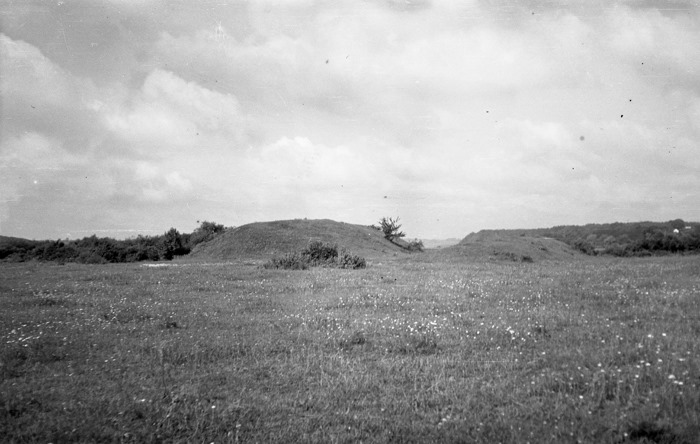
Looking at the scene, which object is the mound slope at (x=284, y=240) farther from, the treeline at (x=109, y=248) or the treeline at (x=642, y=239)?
the treeline at (x=642, y=239)

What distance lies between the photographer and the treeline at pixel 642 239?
57.2 meters

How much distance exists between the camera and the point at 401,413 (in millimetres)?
6117

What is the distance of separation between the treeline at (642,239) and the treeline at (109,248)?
5948cm

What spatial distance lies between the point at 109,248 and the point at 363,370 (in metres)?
69.7

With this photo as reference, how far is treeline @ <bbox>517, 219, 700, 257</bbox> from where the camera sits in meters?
57.2

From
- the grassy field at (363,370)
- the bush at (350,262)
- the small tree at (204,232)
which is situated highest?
the small tree at (204,232)

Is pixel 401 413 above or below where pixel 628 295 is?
below

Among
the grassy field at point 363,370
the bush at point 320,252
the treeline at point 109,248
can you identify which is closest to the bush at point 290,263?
the bush at point 320,252

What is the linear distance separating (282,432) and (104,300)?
43.7ft

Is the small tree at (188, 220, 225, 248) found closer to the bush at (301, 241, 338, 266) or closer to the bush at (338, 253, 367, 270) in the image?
the bush at (301, 241, 338, 266)

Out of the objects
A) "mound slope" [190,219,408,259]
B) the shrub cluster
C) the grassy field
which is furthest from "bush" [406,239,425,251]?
the grassy field

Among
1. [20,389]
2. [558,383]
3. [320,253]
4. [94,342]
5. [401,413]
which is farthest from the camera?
[320,253]

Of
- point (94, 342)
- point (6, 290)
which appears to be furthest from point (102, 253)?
point (94, 342)

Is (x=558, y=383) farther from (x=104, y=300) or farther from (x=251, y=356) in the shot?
(x=104, y=300)
